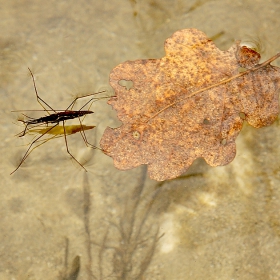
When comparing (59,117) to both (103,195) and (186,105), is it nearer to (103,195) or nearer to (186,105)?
(103,195)

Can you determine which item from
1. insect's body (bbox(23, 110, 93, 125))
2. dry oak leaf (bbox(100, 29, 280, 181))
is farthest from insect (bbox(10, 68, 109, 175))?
dry oak leaf (bbox(100, 29, 280, 181))

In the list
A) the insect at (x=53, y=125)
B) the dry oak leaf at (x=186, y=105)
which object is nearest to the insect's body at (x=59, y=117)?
the insect at (x=53, y=125)

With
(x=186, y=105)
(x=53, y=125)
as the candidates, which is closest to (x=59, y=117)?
(x=53, y=125)

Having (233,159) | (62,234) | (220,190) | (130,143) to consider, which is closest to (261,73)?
(233,159)

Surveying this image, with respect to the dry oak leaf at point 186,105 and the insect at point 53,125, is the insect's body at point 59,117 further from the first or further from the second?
the dry oak leaf at point 186,105

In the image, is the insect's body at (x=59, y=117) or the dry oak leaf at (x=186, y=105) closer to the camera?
the dry oak leaf at (x=186, y=105)

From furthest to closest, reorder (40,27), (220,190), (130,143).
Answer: (40,27) < (220,190) < (130,143)

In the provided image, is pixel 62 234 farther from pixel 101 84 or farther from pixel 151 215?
pixel 101 84

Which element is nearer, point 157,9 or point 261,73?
point 261,73
